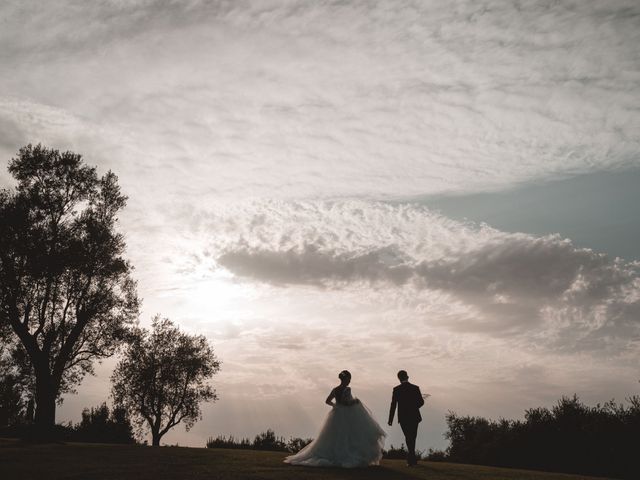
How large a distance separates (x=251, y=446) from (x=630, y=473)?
22.5 m

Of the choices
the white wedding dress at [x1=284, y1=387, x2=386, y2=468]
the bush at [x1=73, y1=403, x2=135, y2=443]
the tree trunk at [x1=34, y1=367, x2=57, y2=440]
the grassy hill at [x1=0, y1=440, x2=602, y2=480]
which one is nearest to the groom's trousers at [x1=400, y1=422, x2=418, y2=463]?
the white wedding dress at [x1=284, y1=387, x2=386, y2=468]

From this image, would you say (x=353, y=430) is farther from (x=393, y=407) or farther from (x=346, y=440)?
(x=393, y=407)

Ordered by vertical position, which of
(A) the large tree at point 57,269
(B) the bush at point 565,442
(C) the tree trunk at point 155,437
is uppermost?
(A) the large tree at point 57,269

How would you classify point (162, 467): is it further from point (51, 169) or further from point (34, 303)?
point (51, 169)

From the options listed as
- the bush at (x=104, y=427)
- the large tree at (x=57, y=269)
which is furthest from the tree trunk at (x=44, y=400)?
the bush at (x=104, y=427)

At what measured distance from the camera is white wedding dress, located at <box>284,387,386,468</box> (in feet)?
57.0

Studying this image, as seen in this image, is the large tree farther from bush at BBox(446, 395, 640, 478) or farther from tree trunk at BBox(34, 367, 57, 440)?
bush at BBox(446, 395, 640, 478)

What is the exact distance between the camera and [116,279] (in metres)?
37.3

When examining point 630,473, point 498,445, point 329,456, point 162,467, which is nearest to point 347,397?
point 329,456

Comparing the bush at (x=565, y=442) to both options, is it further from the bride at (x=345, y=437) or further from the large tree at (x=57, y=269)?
the large tree at (x=57, y=269)

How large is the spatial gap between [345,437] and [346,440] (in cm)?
10

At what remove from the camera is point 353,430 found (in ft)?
58.9

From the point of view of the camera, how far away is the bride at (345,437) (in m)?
17.4

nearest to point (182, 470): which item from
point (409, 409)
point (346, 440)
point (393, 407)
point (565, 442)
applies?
point (346, 440)
